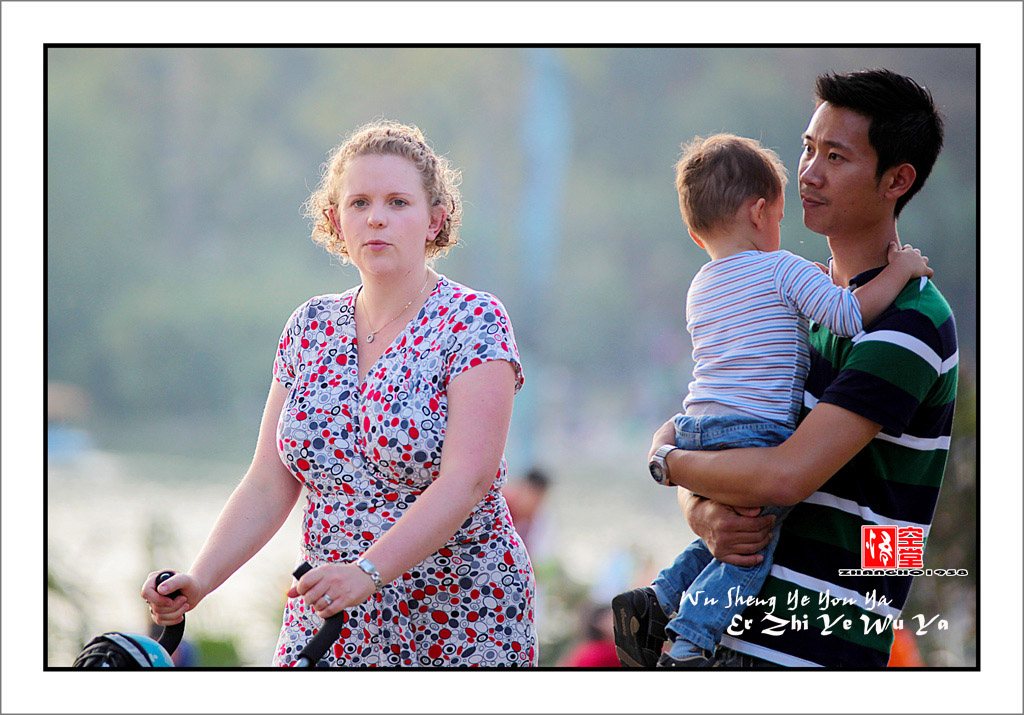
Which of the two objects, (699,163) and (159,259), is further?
(159,259)

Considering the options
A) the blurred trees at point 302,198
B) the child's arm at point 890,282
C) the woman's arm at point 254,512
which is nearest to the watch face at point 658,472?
the child's arm at point 890,282

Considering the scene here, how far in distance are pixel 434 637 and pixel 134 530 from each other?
2.98 metres

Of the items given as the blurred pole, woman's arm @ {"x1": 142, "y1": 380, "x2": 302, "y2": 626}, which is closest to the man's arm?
woman's arm @ {"x1": 142, "y1": 380, "x2": 302, "y2": 626}

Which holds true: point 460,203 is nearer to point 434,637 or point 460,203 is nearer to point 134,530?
point 434,637

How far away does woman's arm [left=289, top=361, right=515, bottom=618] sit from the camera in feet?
4.91

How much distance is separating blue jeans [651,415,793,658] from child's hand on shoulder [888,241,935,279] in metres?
0.40

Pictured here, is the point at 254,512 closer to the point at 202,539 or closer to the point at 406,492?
the point at 406,492

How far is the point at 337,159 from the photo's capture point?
1881 millimetres

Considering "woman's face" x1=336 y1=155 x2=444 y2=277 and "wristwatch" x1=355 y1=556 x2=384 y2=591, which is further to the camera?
"woman's face" x1=336 y1=155 x2=444 y2=277

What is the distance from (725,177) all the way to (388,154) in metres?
0.75

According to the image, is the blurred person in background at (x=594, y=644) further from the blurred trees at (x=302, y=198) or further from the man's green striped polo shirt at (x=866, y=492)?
the man's green striped polo shirt at (x=866, y=492)

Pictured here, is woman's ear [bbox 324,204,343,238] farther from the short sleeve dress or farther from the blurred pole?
the blurred pole

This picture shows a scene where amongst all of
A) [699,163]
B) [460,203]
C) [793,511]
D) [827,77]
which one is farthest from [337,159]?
[793,511]

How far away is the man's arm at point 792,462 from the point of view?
1540 millimetres
